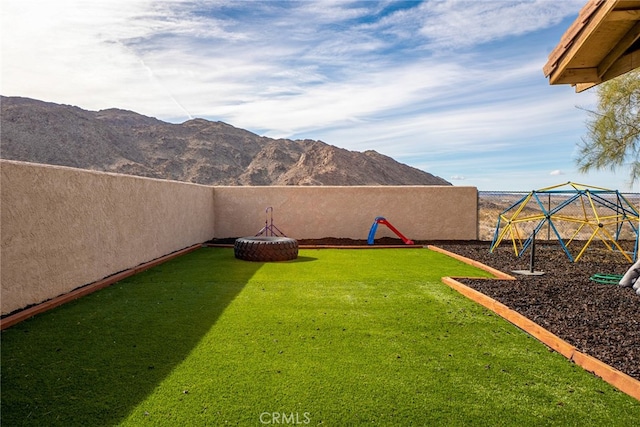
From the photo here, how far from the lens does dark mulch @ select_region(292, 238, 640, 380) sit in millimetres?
3631

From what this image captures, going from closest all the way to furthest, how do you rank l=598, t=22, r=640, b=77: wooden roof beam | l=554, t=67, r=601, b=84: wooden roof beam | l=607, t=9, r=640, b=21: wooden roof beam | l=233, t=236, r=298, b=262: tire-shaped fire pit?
l=607, t=9, r=640, b=21: wooden roof beam, l=598, t=22, r=640, b=77: wooden roof beam, l=554, t=67, r=601, b=84: wooden roof beam, l=233, t=236, r=298, b=262: tire-shaped fire pit

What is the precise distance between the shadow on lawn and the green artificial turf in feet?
0.05

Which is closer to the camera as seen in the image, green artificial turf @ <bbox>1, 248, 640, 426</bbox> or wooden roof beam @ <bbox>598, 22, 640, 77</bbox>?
green artificial turf @ <bbox>1, 248, 640, 426</bbox>

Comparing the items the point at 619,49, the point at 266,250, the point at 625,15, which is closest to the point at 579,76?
the point at 619,49

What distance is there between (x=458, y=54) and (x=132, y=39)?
1244 cm

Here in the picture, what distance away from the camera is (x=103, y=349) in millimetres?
3639

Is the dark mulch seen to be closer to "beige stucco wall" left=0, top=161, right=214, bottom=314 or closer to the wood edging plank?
the wood edging plank

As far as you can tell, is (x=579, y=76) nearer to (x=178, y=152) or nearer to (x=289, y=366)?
(x=289, y=366)

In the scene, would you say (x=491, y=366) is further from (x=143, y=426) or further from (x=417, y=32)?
(x=417, y=32)

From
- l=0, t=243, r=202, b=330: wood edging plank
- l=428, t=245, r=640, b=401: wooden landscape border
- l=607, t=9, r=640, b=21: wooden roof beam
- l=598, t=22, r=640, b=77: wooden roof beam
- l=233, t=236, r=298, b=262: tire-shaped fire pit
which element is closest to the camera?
l=428, t=245, r=640, b=401: wooden landscape border

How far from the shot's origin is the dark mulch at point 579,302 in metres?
3.63

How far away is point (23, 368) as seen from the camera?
3232 millimetres

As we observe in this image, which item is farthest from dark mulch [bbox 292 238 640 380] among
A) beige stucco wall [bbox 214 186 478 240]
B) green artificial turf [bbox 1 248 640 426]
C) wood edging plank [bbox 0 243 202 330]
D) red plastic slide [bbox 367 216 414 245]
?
wood edging plank [bbox 0 243 202 330]

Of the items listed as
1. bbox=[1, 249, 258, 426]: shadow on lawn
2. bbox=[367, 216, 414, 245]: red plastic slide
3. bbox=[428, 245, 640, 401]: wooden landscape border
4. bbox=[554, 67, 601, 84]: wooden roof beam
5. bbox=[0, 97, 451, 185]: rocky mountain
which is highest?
bbox=[0, 97, 451, 185]: rocky mountain
